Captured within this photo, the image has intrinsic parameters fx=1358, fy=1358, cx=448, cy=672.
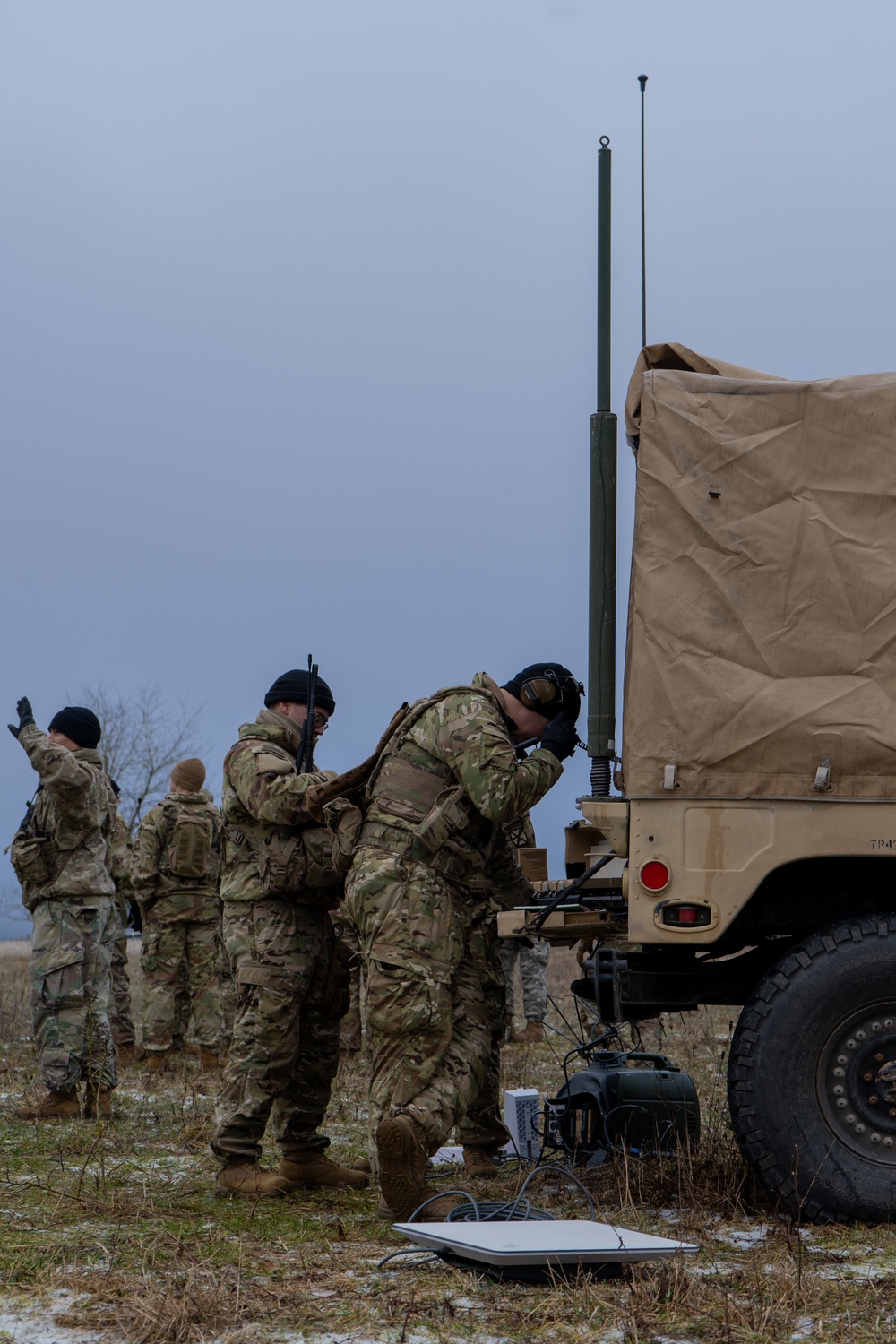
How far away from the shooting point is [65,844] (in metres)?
8.31

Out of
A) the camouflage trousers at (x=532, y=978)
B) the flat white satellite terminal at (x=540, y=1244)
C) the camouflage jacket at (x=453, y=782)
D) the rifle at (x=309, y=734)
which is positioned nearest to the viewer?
the flat white satellite terminal at (x=540, y=1244)

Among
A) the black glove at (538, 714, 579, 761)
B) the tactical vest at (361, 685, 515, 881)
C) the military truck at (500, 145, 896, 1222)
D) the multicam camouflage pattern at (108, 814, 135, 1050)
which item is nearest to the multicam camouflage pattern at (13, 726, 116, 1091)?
the multicam camouflage pattern at (108, 814, 135, 1050)

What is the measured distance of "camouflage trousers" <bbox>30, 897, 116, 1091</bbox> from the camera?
7953mm

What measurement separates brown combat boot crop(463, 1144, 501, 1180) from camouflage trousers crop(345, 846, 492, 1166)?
0.97 meters

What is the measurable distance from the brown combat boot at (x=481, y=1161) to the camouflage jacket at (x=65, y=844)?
124 inches

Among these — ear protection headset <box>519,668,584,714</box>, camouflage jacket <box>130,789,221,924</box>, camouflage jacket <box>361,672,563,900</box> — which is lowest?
camouflage jacket <box>130,789,221,924</box>

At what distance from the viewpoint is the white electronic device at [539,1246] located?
381 cm

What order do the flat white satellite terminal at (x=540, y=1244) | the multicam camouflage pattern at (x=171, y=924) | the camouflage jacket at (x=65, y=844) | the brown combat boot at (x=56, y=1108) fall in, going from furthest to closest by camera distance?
1. the multicam camouflage pattern at (x=171, y=924)
2. the camouflage jacket at (x=65, y=844)
3. the brown combat boot at (x=56, y=1108)
4. the flat white satellite terminal at (x=540, y=1244)

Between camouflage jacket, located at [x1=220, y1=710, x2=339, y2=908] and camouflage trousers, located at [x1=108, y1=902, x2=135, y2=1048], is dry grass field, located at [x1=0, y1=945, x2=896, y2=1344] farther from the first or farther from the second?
camouflage trousers, located at [x1=108, y1=902, x2=135, y2=1048]

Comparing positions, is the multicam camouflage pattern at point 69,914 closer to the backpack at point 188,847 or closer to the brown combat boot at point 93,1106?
the brown combat boot at point 93,1106

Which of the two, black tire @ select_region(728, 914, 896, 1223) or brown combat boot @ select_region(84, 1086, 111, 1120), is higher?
black tire @ select_region(728, 914, 896, 1223)

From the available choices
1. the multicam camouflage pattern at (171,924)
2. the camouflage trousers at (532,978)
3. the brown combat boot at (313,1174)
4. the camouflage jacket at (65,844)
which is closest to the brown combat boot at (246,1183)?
the brown combat boot at (313,1174)

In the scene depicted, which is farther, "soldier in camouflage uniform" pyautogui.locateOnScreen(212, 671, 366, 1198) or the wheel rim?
"soldier in camouflage uniform" pyautogui.locateOnScreen(212, 671, 366, 1198)

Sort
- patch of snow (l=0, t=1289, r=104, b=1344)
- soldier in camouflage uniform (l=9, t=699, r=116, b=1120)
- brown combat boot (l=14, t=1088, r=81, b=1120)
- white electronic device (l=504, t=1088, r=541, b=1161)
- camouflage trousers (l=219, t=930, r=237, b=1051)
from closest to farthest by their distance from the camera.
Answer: patch of snow (l=0, t=1289, r=104, b=1344) → white electronic device (l=504, t=1088, r=541, b=1161) → brown combat boot (l=14, t=1088, r=81, b=1120) → soldier in camouflage uniform (l=9, t=699, r=116, b=1120) → camouflage trousers (l=219, t=930, r=237, b=1051)
